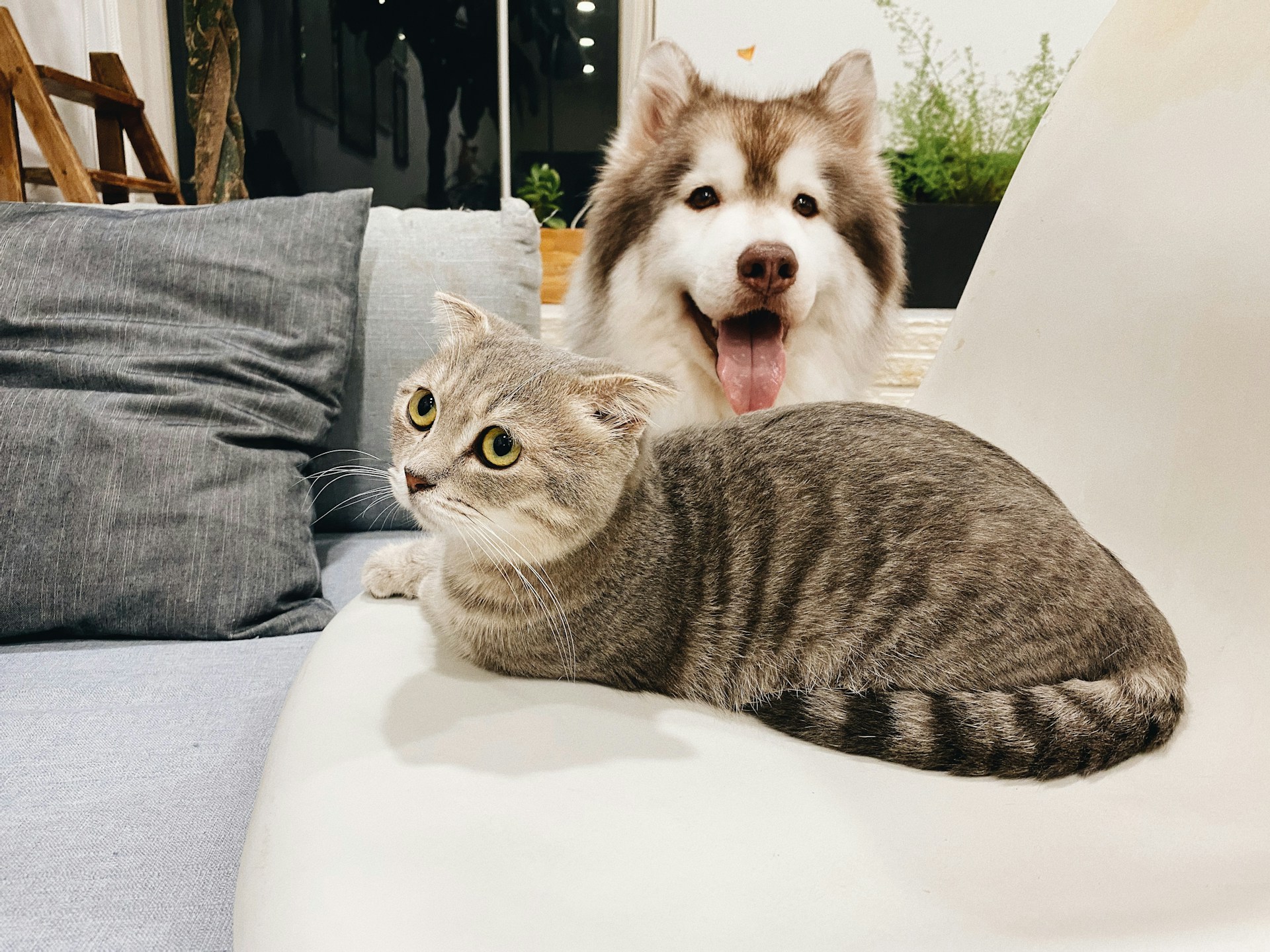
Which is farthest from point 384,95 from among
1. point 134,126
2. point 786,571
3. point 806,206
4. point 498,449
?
point 786,571

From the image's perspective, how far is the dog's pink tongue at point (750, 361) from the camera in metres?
1.10

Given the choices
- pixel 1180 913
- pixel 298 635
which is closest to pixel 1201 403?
pixel 1180 913

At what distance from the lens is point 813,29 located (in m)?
1.87

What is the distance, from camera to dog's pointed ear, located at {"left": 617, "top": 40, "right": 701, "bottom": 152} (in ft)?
3.65

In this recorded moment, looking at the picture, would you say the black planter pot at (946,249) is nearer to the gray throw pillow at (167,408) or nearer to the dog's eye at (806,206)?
the dog's eye at (806,206)

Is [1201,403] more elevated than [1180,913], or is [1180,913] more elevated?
[1201,403]

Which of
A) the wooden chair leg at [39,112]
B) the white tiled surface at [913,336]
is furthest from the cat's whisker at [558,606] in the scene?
the wooden chair leg at [39,112]

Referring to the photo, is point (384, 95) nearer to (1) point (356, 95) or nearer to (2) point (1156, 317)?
(1) point (356, 95)

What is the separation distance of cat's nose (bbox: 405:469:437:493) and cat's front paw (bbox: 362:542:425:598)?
275 mm

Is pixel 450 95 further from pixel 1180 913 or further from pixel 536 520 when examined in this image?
pixel 1180 913

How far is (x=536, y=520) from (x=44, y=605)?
0.82 meters

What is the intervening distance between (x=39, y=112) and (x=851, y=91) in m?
1.98

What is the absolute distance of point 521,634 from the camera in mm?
856

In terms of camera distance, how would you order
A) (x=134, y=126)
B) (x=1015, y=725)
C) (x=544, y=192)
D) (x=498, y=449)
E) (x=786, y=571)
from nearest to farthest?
(x=1015, y=725), (x=498, y=449), (x=786, y=571), (x=544, y=192), (x=134, y=126)
